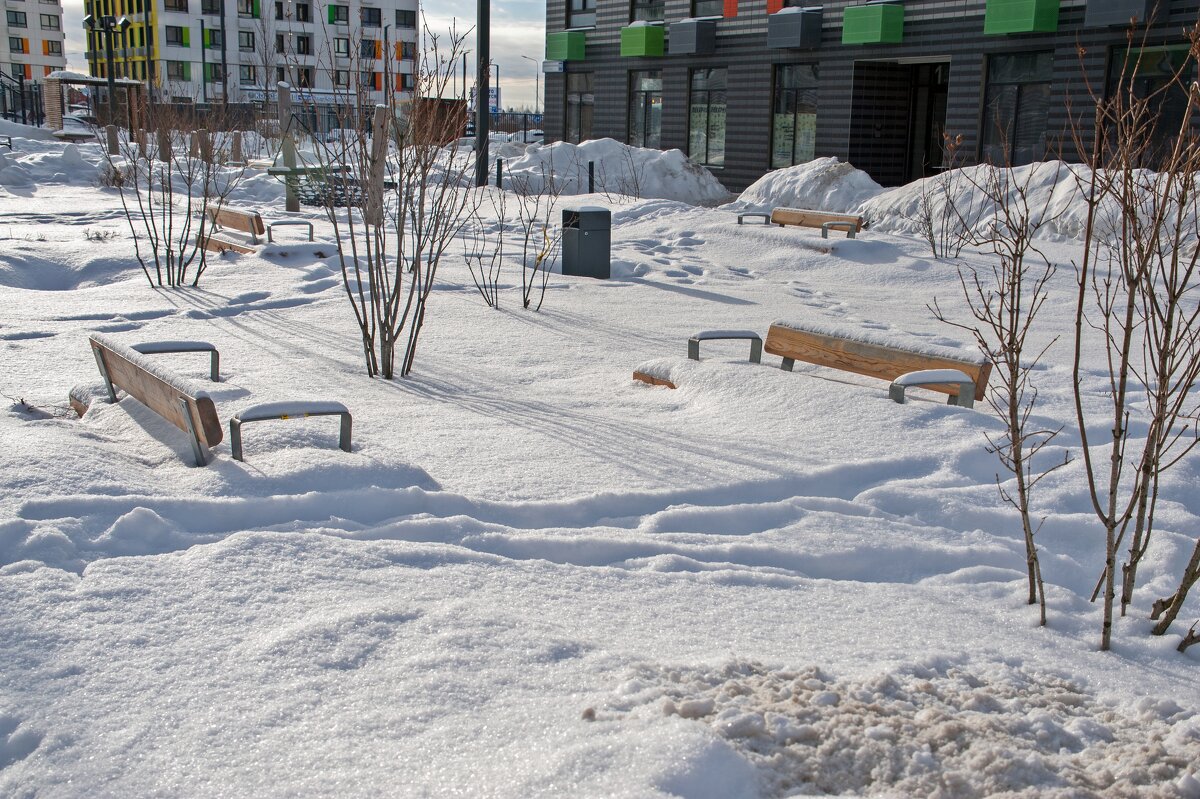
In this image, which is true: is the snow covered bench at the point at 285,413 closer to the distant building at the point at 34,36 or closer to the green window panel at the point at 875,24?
the green window panel at the point at 875,24

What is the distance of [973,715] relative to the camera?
118 inches

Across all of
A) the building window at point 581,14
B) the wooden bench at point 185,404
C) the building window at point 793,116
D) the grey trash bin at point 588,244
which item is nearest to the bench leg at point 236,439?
the wooden bench at point 185,404

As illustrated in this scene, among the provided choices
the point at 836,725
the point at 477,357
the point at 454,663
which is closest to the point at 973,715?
the point at 836,725

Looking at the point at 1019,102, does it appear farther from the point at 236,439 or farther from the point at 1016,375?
the point at 236,439

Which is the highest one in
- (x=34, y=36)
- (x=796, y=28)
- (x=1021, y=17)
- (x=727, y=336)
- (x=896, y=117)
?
(x=34, y=36)

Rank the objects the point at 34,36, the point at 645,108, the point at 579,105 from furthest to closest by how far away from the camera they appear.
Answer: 1. the point at 34,36
2. the point at 579,105
3. the point at 645,108

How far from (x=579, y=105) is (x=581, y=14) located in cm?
246

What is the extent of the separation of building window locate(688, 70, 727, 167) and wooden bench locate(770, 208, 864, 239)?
447 inches

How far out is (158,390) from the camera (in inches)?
196

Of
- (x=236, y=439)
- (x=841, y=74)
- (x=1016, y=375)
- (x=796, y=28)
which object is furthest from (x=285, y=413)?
(x=796, y=28)

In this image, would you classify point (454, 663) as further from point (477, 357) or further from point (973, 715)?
point (477, 357)

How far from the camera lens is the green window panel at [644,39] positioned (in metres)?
27.2

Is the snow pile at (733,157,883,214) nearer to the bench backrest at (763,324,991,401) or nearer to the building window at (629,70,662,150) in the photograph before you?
the building window at (629,70,662,150)

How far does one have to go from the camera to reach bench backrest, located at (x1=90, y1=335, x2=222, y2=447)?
4582mm
